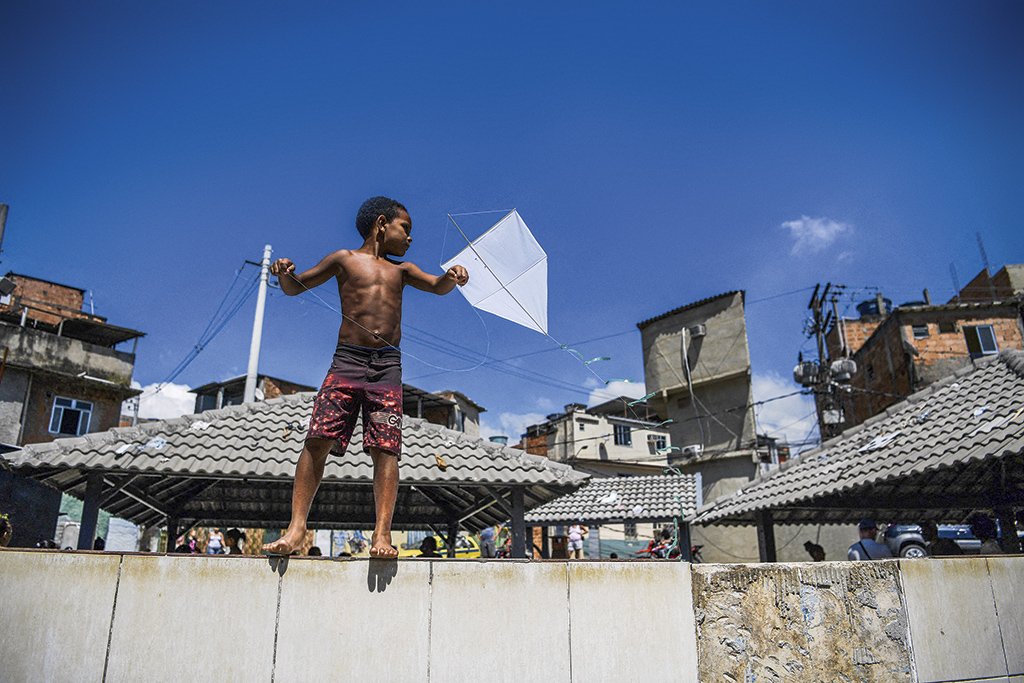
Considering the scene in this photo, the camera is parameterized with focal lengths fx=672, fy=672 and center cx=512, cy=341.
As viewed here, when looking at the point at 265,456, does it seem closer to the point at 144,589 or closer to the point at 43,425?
the point at 144,589

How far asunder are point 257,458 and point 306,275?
15.3 ft

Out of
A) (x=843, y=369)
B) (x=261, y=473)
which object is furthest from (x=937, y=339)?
(x=261, y=473)

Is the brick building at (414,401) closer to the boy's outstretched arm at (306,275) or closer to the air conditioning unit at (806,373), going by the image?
the air conditioning unit at (806,373)

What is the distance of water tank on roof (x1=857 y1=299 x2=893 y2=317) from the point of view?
35969mm

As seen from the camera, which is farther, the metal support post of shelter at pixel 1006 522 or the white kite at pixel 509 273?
the metal support post of shelter at pixel 1006 522

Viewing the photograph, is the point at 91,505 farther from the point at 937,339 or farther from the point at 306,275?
the point at 937,339

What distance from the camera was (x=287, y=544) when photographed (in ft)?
11.0

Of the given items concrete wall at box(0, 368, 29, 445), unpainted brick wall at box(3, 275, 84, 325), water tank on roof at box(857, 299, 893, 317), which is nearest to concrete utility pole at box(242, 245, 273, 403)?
concrete wall at box(0, 368, 29, 445)

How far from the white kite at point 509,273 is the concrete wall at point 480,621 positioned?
228cm

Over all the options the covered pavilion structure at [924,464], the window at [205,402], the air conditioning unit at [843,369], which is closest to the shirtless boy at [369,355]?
the covered pavilion structure at [924,464]

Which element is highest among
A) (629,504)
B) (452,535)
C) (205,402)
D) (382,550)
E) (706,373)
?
(205,402)

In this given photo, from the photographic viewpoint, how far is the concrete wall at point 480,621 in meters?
3.08

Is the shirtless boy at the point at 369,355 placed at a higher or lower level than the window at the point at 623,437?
lower

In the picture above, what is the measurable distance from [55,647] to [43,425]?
1249 inches
